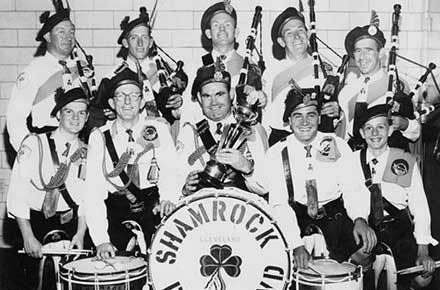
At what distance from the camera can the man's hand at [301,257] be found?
4363 mm

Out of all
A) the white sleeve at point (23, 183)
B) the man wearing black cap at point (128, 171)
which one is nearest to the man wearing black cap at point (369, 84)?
the man wearing black cap at point (128, 171)

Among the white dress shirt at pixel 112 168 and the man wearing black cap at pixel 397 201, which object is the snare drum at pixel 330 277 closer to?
the man wearing black cap at pixel 397 201

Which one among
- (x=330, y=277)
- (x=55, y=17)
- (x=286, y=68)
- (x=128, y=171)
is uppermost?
(x=55, y=17)

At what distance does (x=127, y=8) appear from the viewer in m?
4.85

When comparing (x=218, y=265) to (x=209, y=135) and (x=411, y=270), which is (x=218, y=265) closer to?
(x=209, y=135)

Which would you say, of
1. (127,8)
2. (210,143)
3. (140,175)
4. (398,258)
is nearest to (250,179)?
(210,143)

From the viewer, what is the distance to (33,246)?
15.6ft

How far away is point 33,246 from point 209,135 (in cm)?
154

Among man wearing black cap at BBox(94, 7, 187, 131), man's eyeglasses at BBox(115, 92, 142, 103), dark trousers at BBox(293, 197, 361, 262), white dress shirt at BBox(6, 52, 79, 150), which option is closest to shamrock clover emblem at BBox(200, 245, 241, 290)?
dark trousers at BBox(293, 197, 361, 262)

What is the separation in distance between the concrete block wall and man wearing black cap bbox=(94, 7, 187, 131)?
0.07 metres

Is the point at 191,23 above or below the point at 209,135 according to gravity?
above

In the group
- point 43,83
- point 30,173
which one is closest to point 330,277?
point 30,173

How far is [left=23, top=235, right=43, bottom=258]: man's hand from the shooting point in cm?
475

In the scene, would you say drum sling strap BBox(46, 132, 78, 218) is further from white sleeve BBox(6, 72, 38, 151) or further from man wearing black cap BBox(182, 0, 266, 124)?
man wearing black cap BBox(182, 0, 266, 124)
